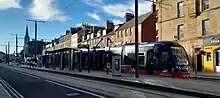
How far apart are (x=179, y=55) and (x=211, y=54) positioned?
50.1ft

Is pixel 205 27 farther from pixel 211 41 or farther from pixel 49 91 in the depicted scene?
pixel 49 91

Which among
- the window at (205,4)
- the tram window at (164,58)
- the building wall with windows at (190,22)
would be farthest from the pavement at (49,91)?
the window at (205,4)

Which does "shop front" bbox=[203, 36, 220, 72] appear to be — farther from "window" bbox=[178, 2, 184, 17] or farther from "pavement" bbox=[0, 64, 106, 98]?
"pavement" bbox=[0, 64, 106, 98]

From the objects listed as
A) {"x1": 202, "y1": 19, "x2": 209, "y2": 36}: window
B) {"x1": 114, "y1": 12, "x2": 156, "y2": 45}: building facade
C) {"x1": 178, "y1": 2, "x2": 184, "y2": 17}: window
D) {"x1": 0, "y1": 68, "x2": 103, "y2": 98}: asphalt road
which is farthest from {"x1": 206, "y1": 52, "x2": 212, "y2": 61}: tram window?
{"x1": 0, "y1": 68, "x2": 103, "y2": 98}: asphalt road

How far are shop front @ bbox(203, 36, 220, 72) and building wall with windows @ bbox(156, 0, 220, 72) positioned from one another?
70 cm

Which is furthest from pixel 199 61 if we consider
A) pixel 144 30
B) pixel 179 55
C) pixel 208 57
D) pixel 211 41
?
pixel 144 30

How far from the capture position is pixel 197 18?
44.2m

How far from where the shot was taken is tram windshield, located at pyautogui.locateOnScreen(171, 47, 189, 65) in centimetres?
2662

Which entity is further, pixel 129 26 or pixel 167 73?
pixel 129 26

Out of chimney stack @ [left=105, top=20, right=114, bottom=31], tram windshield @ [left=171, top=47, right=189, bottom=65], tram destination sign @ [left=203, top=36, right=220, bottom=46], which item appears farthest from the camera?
chimney stack @ [left=105, top=20, right=114, bottom=31]

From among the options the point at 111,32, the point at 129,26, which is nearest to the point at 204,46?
the point at 129,26

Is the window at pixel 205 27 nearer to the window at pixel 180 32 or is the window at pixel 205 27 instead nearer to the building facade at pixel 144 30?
the window at pixel 180 32

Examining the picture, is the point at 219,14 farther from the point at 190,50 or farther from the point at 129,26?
the point at 129,26

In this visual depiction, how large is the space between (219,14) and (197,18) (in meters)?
4.70
